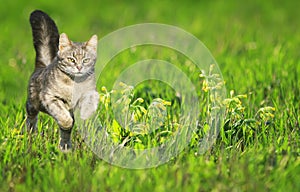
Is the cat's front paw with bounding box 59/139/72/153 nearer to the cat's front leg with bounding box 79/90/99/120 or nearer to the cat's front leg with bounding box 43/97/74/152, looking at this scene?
the cat's front leg with bounding box 43/97/74/152

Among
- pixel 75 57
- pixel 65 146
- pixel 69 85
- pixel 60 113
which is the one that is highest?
pixel 75 57

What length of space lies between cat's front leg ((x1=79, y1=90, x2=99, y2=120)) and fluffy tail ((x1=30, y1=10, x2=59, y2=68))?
621 millimetres

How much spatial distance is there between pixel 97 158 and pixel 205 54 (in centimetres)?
348

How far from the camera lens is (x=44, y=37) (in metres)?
4.44

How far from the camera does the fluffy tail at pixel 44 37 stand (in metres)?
4.39

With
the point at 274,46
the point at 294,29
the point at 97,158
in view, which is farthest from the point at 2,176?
the point at 294,29

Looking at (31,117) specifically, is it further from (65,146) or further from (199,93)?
(199,93)

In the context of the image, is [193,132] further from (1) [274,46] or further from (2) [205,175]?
(1) [274,46]

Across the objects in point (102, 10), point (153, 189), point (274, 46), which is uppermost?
point (102, 10)

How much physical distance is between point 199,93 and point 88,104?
2.09m

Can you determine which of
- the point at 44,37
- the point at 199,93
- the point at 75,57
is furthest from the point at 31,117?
the point at 199,93

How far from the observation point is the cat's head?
400 centimetres

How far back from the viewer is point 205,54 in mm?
7504

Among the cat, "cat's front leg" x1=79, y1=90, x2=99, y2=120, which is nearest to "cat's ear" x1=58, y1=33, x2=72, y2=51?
the cat
